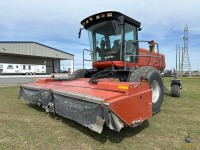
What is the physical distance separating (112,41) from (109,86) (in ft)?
6.99

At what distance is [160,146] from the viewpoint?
320cm

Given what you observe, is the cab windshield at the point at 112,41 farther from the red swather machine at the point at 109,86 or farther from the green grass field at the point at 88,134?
the green grass field at the point at 88,134

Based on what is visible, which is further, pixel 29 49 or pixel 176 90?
pixel 29 49

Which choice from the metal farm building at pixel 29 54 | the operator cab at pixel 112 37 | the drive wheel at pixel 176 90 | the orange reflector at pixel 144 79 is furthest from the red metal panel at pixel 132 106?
the metal farm building at pixel 29 54

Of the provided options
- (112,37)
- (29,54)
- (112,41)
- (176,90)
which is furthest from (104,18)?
(29,54)

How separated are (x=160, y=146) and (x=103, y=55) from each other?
336 cm

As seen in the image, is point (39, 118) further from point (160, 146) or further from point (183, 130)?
point (183, 130)

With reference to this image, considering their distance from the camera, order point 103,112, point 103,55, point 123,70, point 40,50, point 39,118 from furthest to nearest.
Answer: point 40,50
point 103,55
point 123,70
point 39,118
point 103,112

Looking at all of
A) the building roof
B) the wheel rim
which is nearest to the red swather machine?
the wheel rim

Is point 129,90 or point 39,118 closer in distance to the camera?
point 129,90

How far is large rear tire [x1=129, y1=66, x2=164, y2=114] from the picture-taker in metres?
4.43

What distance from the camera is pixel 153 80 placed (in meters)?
4.88

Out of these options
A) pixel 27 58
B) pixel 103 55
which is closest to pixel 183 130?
pixel 103 55

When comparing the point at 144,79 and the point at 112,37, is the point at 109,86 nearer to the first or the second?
the point at 144,79
